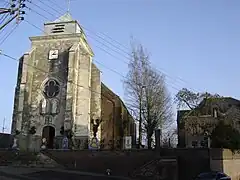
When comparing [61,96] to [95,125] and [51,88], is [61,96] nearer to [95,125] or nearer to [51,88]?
[51,88]

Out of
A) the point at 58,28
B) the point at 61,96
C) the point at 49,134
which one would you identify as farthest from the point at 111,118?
the point at 58,28

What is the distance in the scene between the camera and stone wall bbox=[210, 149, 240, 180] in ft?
85.5

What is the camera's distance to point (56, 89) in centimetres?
4031

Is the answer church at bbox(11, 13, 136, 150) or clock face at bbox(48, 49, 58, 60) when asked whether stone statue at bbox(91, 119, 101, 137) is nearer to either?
church at bbox(11, 13, 136, 150)

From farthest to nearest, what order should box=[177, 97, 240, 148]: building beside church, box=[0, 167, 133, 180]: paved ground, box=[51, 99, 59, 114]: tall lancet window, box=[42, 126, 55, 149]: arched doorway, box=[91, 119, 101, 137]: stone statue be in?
box=[91, 119, 101, 137]: stone statue → box=[42, 126, 55, 149]: arched doorway → box=[51, 99, 59, 114]: tall lancet window → box=[177, 97, 240, 148]: building beside church → box=[0, 167, 133, 180]: paved ground

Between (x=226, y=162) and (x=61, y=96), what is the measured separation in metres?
21.7

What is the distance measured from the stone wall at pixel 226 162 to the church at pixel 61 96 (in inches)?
522

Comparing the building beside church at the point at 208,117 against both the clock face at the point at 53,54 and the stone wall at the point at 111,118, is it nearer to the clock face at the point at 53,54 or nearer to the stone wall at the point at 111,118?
the stone wall at the point at 111,118

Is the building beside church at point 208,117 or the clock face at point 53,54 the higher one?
the clock face at point 53,54

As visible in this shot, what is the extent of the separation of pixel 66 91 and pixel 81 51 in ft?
20.3

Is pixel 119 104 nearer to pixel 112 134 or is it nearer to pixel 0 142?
pixel 112 134

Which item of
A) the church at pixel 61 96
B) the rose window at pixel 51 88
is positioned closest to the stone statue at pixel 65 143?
the church at pixel 61 96

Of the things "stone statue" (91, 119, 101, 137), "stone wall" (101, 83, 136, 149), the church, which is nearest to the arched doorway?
the church

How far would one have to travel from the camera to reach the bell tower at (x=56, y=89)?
38.2 meters
